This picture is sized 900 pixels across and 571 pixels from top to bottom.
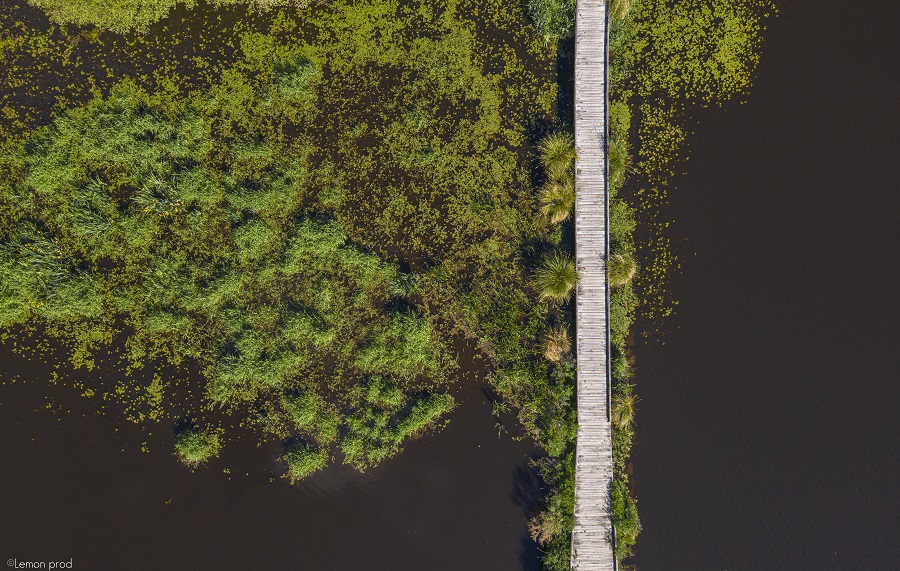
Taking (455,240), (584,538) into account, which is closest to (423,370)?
(455,240)

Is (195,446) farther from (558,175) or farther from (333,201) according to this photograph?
(558,175)

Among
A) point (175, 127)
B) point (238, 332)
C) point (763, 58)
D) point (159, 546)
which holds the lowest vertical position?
point (159, 546)

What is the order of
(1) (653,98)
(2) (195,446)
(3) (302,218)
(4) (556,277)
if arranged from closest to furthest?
(4) (556,277) < (2) (195,446) < (3) (302,218) < (1) (653,98)

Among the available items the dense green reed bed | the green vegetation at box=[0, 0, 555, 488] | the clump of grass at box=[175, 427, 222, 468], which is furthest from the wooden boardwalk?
the clump of grass at box=[175, 427, 222, 468]

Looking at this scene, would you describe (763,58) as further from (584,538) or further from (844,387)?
(584,538)

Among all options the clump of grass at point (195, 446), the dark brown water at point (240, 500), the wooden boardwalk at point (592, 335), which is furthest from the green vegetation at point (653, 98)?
the clump of grass at point (195, 446)

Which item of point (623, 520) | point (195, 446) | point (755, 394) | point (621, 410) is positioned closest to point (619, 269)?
point (621, 410)

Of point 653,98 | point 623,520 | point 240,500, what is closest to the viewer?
point 623,520
